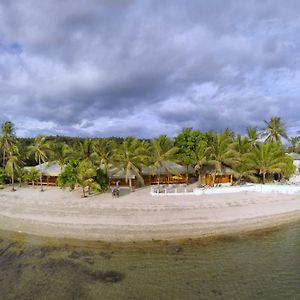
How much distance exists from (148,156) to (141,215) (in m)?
9.48

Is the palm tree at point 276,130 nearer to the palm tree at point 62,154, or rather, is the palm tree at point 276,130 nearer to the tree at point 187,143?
the tree at point 187,143

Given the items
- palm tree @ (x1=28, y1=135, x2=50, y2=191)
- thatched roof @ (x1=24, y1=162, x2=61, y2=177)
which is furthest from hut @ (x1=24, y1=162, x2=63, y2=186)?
palm tree @ (x1=28, y1=135, x2=50, y2=191)

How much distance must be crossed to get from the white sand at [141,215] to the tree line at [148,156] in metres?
2.96

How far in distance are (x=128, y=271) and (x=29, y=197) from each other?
1752 centimetres

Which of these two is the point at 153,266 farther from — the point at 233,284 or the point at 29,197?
the point at 29,197

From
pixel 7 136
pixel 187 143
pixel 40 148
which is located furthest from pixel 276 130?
pixel 7 136

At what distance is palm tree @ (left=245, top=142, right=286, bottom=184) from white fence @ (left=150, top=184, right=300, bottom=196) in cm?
268

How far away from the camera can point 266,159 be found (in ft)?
112

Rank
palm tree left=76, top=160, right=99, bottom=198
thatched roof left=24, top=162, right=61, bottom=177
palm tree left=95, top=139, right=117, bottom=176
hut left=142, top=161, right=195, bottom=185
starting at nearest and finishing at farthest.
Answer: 1. palm tree left=76, top=160, right=99, bottom=198
2. palm tree left=95, top=139, right=117, bottom=176
3. hut left=142, top=161, right=195, bottom=185
4. thatched roof left=24, top=162, right=61, bottom=177

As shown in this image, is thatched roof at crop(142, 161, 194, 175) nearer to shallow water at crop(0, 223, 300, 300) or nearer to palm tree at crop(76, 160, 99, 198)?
palm tree at crop(76, 160, 99, 198)

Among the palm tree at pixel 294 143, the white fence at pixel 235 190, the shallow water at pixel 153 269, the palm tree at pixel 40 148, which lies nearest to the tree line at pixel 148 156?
the palm tree at pixel 40 148

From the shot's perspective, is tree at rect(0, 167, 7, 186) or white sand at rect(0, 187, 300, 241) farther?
tree at rect(0, 167, 7, 186)

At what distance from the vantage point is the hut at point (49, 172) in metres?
36.0

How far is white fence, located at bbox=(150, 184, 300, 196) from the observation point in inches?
1156
